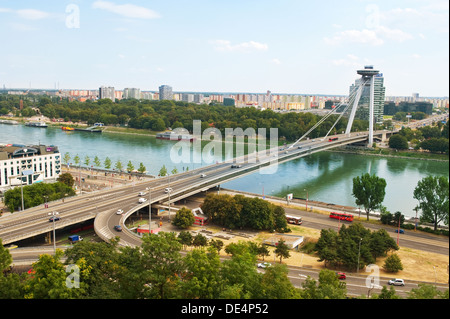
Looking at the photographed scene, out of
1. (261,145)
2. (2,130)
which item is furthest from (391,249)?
(2,130)

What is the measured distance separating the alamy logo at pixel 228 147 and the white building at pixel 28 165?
3852 millimetres

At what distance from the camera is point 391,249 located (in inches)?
195

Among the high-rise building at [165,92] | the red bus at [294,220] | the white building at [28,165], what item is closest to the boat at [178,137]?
the white building at [28,165]

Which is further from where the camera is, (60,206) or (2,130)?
(2,130)

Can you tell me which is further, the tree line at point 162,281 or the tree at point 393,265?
the tree at point 393,265

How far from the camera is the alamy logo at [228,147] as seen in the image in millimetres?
10307

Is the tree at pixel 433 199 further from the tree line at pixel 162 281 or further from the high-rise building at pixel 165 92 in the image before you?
the high-rise building at pixel 165 92

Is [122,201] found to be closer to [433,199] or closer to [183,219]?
[183,219]

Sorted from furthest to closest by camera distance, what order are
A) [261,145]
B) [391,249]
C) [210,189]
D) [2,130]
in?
1. [2,130]
2. [261,145]
3. [210,189]
4. [391,249]

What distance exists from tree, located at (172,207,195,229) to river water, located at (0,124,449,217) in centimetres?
300

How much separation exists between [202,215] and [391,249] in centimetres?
284

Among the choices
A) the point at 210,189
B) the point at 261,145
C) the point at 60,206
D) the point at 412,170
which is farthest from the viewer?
the point at 261,145
